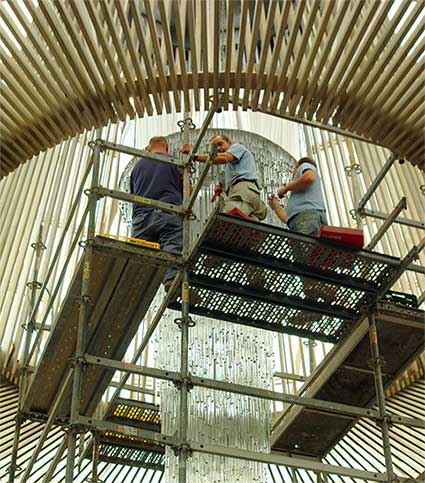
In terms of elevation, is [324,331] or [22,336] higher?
[22,336]

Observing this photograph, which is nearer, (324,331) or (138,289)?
(138,289)

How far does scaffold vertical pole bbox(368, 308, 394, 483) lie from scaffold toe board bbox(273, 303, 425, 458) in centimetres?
6

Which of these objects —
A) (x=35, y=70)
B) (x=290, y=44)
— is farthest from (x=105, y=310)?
(x=290, y=44)

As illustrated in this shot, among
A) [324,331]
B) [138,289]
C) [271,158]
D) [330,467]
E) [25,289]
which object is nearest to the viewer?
[330,467]

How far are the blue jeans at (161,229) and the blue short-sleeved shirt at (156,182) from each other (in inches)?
3.7

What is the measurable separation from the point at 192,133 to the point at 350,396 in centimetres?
231

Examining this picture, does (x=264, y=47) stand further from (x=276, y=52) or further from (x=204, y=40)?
(x=204, y=40)

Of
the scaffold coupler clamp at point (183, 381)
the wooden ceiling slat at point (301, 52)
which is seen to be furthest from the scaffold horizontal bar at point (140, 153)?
the scaffold coupler clamp at point (183, 381)

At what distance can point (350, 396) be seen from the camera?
23.7ft

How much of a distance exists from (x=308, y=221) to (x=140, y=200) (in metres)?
1.18

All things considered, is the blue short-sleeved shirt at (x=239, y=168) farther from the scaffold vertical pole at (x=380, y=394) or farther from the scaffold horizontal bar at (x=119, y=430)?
the scaffold horizontal bar at (x=119, y=430)

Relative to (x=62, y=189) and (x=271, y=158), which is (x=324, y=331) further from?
(x=62, y=189)

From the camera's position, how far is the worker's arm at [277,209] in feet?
23.3

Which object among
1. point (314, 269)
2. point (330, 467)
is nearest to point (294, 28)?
point (314, 269)
